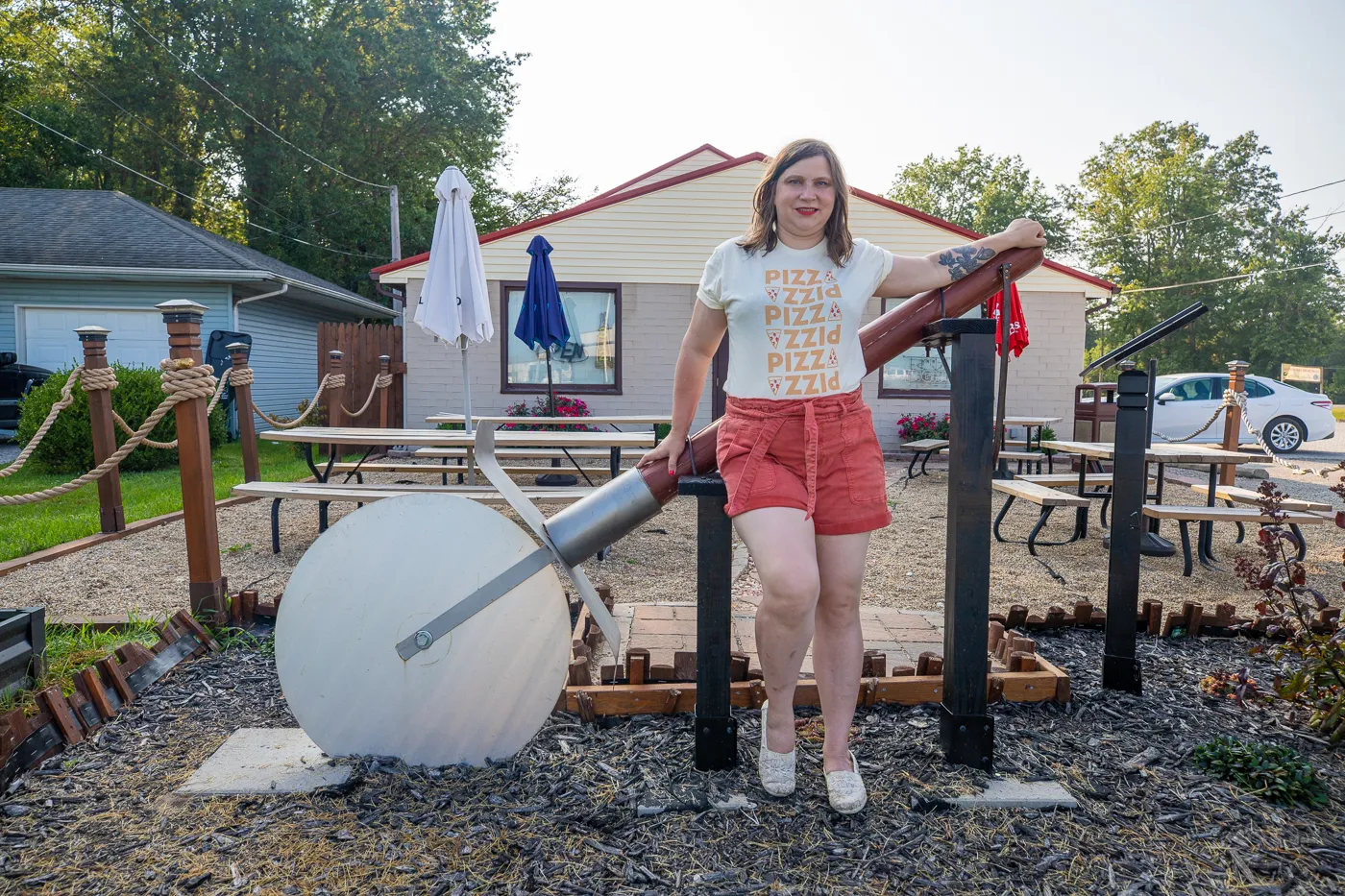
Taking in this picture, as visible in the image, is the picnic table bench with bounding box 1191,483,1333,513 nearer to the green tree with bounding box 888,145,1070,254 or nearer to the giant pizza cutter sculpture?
the giant pizza cutter sculpture

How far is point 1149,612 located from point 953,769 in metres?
1.90

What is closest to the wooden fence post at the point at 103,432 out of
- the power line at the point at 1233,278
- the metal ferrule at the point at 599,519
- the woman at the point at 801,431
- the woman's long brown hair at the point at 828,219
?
the metal ferrule at the point at 599,519

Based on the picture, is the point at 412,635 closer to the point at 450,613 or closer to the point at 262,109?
the point at 450,613

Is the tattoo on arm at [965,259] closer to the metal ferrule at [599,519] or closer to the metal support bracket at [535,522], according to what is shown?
the metal ferrule at [599,519]

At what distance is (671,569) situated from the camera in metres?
5.23

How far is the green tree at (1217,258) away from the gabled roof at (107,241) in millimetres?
33161

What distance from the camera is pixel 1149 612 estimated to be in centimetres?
367

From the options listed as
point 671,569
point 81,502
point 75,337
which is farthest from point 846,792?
point 75,337

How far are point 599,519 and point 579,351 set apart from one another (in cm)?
1076

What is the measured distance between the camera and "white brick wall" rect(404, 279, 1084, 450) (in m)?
12.6

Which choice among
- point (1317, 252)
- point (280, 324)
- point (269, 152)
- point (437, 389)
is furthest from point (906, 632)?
point (1317, 252)

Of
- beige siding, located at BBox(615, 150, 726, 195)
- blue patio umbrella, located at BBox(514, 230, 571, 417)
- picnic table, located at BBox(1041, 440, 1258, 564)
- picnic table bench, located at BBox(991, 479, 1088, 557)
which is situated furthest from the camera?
beige siding, located at BBox(615, 150, 726, 195)

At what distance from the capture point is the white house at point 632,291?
12578mm

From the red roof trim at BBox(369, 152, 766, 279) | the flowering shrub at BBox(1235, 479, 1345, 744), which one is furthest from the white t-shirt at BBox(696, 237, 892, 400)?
the red roof trim at BBox(369, 152, 766, 279)
